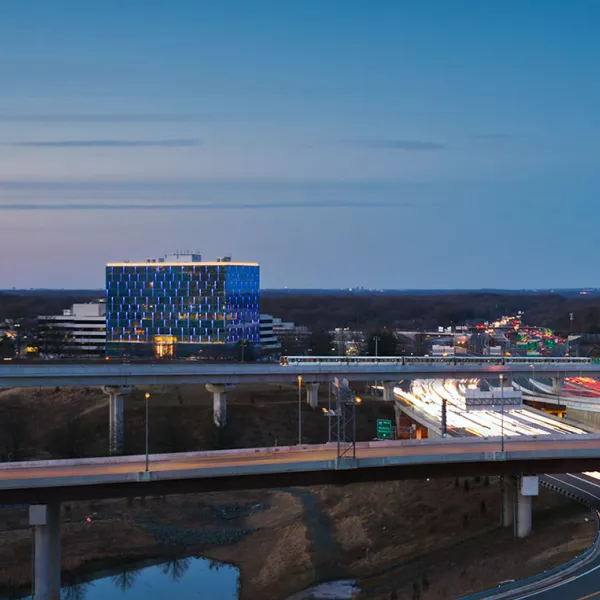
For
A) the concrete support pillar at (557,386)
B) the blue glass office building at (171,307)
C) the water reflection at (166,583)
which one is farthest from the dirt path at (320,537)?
the blue glass office building at (171,307)

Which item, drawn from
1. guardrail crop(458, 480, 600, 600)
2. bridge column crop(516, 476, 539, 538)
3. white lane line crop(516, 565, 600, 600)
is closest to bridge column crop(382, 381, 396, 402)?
bridge column crop(516, 476, 539, 538)

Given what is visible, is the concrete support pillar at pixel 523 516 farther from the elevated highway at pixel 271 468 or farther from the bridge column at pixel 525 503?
the elevated highway at pixel 271 468

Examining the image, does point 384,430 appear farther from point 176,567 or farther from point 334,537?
point 176,567

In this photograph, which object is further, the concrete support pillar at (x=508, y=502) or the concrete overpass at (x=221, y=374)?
the concrete overpass at (x=221, y=374)

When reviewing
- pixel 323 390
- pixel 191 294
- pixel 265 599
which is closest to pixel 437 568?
pixel 265 599

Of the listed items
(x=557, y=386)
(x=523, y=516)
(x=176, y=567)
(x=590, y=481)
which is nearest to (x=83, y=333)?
(x=557, y=386)

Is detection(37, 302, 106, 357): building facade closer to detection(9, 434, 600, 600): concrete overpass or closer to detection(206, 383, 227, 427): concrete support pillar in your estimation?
detection(206, 383, 227, 427): concrete support pillar
